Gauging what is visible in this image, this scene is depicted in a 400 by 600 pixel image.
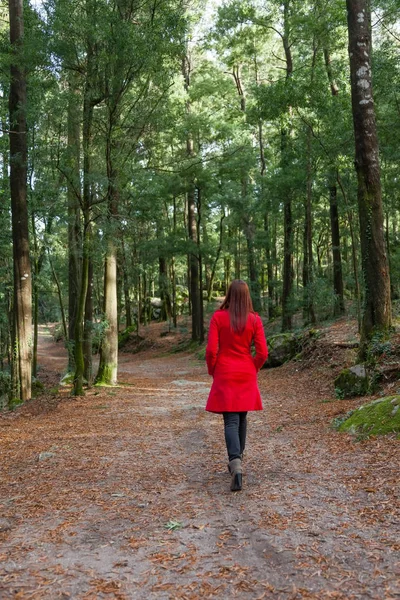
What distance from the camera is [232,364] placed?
4.55m

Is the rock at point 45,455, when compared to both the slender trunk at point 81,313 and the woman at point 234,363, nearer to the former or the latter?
the woman at point 234,363

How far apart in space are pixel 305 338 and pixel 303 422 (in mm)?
7971

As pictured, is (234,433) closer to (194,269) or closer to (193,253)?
(193,253)

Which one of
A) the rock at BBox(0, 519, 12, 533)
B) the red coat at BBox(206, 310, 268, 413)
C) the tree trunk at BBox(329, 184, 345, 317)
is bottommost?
the rock at BBox(0, 519, 12, 533)

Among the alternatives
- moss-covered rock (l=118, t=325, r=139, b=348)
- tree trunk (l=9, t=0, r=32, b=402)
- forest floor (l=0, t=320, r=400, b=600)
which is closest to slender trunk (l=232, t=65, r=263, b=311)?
moss-covered rock (l=118, t=325, r=139, b=348)

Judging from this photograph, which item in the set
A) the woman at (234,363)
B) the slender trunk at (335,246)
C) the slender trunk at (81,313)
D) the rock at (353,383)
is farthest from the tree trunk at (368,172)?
the slender trunk at (335,246)

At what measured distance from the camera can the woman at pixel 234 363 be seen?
175 inches

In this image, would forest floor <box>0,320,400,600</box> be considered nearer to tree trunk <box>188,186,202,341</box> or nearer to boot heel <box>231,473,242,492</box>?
boot heel <box>231,473,242,492</box>

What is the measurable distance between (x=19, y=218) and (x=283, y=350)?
946 centimetres

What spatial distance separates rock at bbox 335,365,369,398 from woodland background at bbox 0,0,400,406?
0.72 meters

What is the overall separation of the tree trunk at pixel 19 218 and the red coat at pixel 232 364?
832 cm

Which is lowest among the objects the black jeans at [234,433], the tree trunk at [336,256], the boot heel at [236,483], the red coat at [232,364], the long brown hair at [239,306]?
the boot heel at [236,483]

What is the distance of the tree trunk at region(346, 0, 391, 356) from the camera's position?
880cm

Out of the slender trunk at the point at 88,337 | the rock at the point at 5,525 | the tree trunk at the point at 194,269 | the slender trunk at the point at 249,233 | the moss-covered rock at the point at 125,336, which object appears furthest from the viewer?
the moss-covered rock at the point at 125,336
